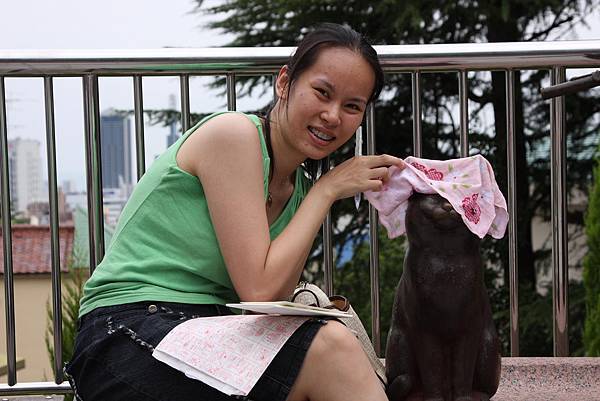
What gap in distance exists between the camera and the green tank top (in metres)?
2.00

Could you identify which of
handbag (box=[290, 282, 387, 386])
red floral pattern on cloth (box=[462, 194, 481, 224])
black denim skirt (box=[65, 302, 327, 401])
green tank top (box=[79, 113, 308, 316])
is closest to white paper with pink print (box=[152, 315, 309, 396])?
black denim skirt (box=[65, 302, 327, 401])

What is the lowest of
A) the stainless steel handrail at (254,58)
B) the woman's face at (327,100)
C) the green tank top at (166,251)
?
the green tank top at (166,251)

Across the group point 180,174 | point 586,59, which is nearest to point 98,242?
point 180,174

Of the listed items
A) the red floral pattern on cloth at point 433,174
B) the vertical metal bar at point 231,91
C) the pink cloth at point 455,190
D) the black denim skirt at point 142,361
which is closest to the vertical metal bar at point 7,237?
the vertical metal bar at point 231,91

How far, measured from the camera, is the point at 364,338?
7.45ft

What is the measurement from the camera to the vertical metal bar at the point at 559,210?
2.81 m

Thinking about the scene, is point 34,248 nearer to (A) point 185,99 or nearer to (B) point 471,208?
(A) point 185,99

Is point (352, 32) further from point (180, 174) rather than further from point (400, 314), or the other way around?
point (400, 314)

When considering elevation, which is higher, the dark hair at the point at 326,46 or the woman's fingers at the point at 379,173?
the dark hair at the point at 326,46

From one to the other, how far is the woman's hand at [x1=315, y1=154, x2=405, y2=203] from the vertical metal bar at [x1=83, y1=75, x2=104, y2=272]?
998mm

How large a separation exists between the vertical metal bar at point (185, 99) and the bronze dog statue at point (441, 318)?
1048 mm

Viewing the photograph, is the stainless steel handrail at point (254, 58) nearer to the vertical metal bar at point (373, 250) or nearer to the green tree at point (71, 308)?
the vertical metal bar at point (373, 250)

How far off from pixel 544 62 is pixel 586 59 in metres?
0.12

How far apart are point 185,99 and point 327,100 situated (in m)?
0.93
